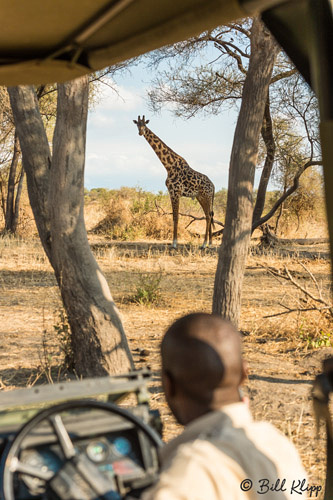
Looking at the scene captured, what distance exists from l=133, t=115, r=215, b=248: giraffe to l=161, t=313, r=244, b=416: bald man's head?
12.9m

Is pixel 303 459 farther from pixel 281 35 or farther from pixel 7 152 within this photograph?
pixel 7 152

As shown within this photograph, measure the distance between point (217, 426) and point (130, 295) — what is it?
6.92 m

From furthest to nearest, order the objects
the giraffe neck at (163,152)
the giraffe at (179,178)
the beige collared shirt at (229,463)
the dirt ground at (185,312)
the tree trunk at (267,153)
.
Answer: the giraffe neck at (163,152)
the giraffe at (179,178)
the tree trunk at (267,153)
the dirt ground at (185,312)
the beige collared shirt at (229,463)

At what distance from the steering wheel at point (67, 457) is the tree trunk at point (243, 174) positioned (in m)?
3.62

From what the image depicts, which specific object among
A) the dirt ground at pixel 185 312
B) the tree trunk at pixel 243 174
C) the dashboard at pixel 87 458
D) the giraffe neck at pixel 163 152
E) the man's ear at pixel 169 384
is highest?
the giraffe neck at pixel 163 152

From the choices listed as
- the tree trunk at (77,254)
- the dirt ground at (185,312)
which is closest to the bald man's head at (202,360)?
the dirt ground at (185,312)

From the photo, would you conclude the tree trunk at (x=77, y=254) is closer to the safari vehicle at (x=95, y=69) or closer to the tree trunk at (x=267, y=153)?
the safari vehicle at (x=95, y=69)

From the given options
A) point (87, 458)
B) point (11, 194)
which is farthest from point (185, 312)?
point (11, 194)

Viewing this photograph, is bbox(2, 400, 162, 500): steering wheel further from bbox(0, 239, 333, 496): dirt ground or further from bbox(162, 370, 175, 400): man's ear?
bbox(0, 239, 333, 496): dirt ground

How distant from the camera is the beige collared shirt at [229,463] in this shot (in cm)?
109

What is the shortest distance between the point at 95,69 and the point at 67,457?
5.87 feet

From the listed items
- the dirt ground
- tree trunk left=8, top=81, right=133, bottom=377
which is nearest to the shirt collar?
the dirt ground

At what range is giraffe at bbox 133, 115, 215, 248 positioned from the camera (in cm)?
1444

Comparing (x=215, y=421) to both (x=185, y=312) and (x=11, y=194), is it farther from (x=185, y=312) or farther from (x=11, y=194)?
(x=11, y=194)
